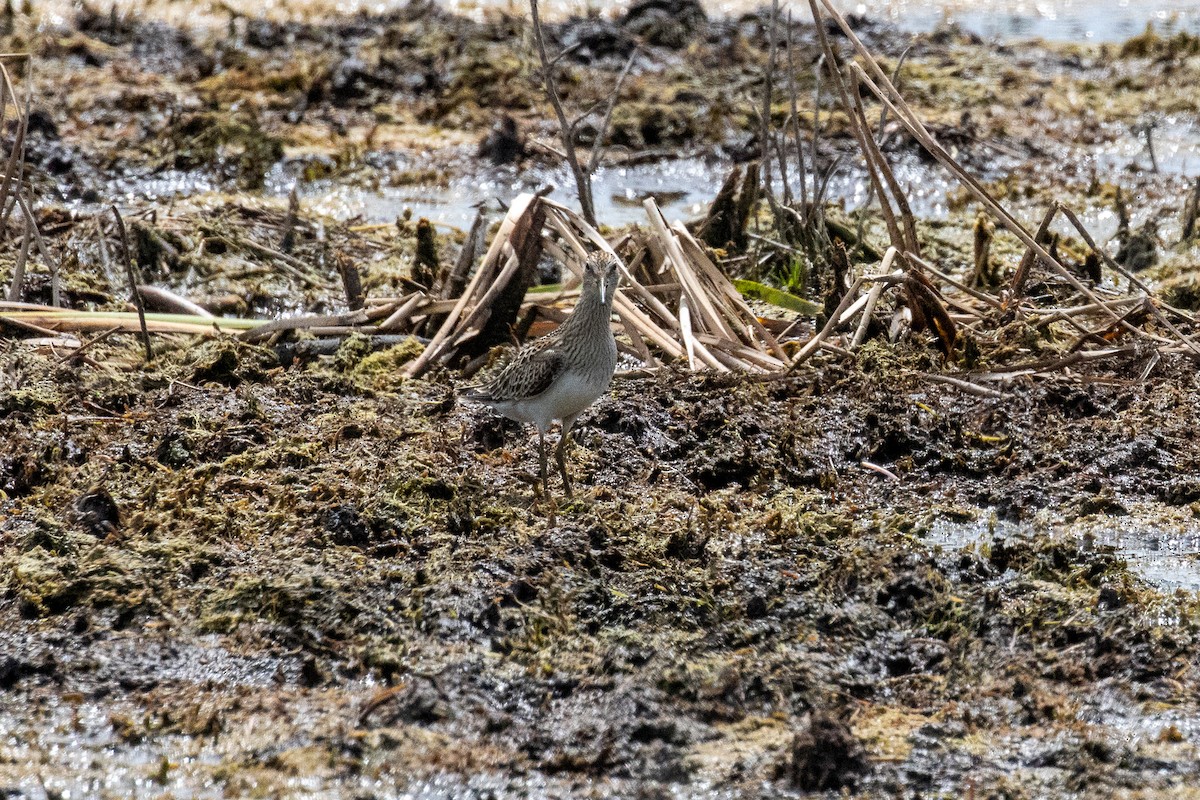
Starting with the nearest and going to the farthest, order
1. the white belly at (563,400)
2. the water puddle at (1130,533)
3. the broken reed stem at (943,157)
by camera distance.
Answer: the water puddle at (1130,533) < the white belly at (563,400) < the broken reed stem at (943,157)

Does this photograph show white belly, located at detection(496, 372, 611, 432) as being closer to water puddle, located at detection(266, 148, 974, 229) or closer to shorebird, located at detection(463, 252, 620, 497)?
shorebird, located at detection(463, 252, 620, 497)

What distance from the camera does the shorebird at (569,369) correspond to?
212 inches

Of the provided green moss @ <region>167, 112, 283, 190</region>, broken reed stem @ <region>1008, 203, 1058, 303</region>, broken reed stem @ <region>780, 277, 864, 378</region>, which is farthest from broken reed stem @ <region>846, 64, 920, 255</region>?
green moss @ <region>167, 112, 283, 190</region>

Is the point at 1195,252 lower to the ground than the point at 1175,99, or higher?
→ lower

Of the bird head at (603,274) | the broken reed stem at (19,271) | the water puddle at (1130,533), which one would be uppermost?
the bird head at (603,274)

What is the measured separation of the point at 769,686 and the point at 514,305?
330 cm

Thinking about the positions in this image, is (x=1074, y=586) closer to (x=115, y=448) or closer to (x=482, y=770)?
(x=482, y=770)

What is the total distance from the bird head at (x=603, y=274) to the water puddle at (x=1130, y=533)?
5.06 ft

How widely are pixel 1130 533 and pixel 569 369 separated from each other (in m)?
2.21

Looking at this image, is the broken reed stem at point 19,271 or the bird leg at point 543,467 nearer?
the bird leg at point 543,467

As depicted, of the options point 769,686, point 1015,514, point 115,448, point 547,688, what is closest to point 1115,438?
point 1015,514

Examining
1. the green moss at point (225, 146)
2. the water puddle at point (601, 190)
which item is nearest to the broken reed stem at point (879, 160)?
the water puddle at point (601, 190)

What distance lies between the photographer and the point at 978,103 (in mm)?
12633

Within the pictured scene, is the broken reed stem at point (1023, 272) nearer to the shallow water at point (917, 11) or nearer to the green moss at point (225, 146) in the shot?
the green moss at point (225, 146)
